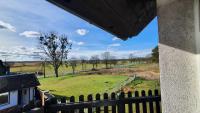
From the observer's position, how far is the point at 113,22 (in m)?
2.33

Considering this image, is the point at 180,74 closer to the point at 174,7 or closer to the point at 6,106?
the point at 174,7

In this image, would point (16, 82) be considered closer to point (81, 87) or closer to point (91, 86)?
point (81, 87)

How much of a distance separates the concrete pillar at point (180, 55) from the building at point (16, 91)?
34.7ft

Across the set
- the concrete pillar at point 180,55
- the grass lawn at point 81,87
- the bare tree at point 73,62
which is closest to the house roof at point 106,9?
the concrete pillar at point 180,55

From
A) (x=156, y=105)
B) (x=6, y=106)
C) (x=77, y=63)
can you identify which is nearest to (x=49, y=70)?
(x=77, y=63)

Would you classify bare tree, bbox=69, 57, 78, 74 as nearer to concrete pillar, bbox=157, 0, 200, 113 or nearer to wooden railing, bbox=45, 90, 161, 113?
wooden railing, bbox=45, 90, 161, 113

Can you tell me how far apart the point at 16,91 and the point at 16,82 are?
501 mm

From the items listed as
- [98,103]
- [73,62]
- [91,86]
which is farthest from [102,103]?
[73,62]

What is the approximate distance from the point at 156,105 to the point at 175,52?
7.46 ft

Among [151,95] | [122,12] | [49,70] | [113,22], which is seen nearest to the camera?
[122,12]

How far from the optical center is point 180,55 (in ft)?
5.64

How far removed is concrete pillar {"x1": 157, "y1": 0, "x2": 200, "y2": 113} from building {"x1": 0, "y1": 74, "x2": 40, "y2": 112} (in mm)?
10587

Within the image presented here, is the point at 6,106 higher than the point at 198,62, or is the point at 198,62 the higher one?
the point at 198,62

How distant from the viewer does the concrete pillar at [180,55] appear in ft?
5.37
